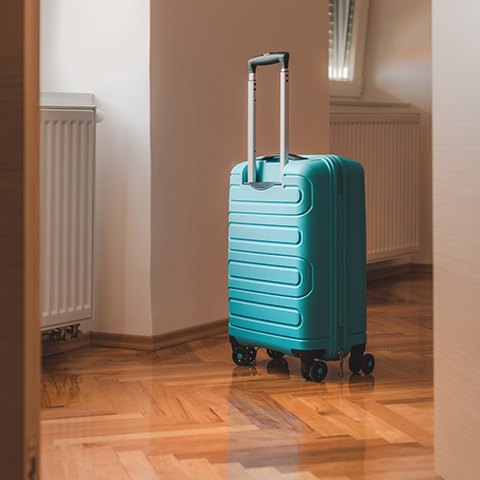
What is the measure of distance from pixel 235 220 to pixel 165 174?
37cm

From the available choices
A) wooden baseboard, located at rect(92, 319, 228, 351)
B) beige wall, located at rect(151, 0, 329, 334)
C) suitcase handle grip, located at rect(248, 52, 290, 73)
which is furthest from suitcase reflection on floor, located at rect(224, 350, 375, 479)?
suitcase handle grip, located at rect(248, 52, 290, 73)

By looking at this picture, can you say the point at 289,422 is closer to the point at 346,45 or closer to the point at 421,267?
the point at 421,267

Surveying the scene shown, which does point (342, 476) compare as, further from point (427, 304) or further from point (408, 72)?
point (408, 72)

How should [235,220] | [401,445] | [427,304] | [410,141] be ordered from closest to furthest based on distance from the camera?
1. [401,445]
2. [235,220]
3. [427,304]
4. [410,141]

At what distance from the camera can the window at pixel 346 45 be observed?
3852 millimetres

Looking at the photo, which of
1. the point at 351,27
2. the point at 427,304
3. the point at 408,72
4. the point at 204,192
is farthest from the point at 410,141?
the point at 204,192

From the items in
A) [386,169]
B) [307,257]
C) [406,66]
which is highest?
[406,66]

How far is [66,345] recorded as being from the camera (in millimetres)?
2287

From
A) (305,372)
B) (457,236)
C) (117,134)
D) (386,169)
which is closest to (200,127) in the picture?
(117,134)

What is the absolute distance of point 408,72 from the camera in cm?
395

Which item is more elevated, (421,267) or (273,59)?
(273,59)

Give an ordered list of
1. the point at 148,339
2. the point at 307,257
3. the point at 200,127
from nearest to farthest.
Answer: the point at 307,257 → the point at 148,339 → the point at 200,127

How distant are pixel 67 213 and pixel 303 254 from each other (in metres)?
0.79

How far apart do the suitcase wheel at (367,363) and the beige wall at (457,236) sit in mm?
720
